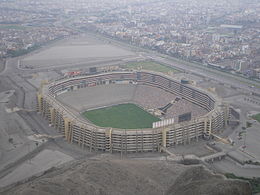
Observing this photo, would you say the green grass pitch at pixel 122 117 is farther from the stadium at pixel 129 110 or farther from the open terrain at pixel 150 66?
the open terrain at pixel 150 66

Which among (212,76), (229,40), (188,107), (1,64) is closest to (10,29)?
(1,64)

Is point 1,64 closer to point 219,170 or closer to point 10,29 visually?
point 10,29

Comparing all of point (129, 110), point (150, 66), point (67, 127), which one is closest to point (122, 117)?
point (129, 110)

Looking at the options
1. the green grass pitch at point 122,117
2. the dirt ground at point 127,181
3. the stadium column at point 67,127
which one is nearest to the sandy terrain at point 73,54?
the green grass pitch at point 122,117

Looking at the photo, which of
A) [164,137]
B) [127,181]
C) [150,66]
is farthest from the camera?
[150,66]

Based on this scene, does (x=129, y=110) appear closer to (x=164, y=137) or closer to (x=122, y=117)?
(x=122, y=117)

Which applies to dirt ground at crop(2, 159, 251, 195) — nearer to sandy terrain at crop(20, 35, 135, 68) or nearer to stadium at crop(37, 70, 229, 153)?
stadium at crop(37, 70, 229, 153)

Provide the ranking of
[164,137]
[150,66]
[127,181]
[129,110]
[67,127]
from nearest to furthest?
[127,181]
[164,137]
[67,127]
[129,110]
[150,66]
